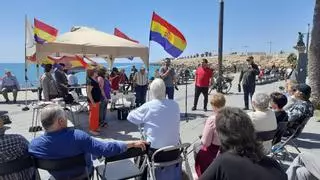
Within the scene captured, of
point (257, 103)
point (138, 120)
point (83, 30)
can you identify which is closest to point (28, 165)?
point (138, 120)

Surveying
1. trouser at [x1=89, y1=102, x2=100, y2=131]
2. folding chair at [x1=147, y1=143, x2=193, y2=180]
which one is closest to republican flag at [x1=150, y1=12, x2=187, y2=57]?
trouser at [x1=89, y1=102, x2=100, y2=131]

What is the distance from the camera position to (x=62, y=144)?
3.18 m

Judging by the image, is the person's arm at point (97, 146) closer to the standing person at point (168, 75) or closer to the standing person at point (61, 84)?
the standing person at point (61, 84)

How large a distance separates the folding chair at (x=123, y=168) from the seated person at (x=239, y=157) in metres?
1.37

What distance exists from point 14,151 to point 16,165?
13 centimetres

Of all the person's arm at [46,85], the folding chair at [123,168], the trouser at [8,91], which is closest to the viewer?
the folding chair at [123,168]

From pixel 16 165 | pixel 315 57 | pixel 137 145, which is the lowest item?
pixel 16 165

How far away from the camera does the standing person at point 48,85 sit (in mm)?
8398

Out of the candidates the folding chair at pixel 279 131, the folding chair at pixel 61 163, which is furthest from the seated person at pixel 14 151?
the folding chair at pixel 279 131

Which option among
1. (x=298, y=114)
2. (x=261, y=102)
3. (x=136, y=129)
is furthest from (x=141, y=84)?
(x=261, y=102)

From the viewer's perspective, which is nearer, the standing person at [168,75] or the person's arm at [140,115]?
the person's arm at [140,115]

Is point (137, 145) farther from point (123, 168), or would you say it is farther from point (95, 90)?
point (95, 90)

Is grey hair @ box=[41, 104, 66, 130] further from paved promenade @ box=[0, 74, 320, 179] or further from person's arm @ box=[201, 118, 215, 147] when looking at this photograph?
paved promenade @ box=[0, 74, 320, 179]

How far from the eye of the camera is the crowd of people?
215 centimetres
